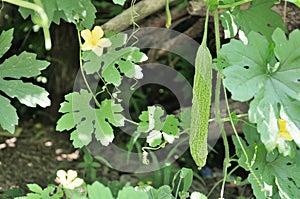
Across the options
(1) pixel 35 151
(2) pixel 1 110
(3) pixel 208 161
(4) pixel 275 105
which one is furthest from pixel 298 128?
(1) pixel 35 151

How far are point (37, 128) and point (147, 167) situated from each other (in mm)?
756

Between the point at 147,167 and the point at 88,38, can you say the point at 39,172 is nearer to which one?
the point at 147,167

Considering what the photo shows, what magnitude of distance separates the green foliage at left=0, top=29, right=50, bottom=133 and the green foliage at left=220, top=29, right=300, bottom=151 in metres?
0.48

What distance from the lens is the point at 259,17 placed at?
166 centimetres

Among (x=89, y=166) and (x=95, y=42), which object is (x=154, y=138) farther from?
(x=89, y=166)

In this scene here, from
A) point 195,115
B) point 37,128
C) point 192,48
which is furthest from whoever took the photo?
point 37,128

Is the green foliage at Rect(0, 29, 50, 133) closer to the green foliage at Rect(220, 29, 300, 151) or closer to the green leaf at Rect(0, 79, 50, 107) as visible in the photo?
the green leaf at Rect(0, 79, 50, 107)

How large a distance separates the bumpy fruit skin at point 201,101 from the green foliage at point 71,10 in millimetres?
311

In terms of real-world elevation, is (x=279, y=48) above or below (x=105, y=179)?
above

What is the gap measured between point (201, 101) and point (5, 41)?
542 mm

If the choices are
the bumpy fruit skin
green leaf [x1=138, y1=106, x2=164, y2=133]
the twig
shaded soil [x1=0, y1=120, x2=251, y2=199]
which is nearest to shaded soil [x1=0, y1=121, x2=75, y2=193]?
shaded soil [x1=0, y1=120, x2=251, y2=199]

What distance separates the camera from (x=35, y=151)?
2.90 m

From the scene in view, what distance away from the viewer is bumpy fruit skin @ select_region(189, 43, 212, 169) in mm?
1364

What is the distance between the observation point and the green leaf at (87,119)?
1538mm
